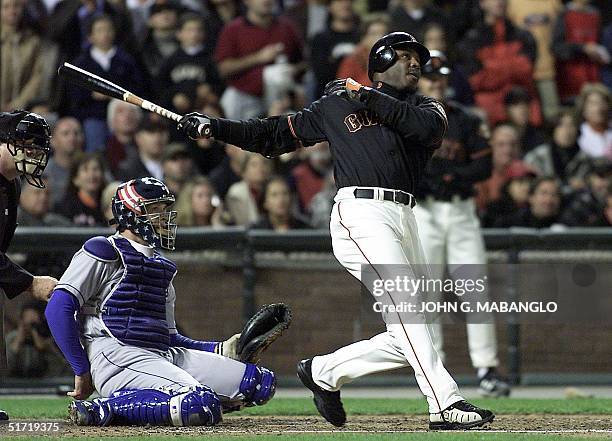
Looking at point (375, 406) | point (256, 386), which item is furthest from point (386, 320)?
point (375, 406)

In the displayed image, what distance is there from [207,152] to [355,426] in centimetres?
579

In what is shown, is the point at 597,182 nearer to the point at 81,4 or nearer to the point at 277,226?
the point at 277,226

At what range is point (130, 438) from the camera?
5.82 meters

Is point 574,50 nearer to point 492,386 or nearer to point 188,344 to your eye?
point 492,386

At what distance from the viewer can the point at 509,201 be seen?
11.4m

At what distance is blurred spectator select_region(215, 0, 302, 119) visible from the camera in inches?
496

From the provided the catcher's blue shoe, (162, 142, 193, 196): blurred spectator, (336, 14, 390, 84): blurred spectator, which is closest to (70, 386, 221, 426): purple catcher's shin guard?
the catcher's blue shoe

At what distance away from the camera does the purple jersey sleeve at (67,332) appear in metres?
6.32

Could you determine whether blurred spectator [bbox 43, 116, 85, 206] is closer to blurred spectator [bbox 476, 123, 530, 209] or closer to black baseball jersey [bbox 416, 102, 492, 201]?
black baseball jersey [bbox 416, 102, 492, 201]

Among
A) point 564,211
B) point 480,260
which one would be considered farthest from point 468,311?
point 564,211

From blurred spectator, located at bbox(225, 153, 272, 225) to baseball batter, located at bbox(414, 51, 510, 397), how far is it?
212 cm

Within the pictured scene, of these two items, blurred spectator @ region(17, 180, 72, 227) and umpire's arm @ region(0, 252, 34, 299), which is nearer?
umpire's arm @ region(0, 252, 34, 299)

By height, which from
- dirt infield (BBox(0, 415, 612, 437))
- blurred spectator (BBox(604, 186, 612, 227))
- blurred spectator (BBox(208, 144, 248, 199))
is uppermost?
blurred spectator (BBox(208, 144, 248, 199))

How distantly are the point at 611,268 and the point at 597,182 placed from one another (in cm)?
168
